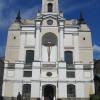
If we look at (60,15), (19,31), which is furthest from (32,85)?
(60,15)

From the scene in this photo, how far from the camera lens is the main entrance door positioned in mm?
48000

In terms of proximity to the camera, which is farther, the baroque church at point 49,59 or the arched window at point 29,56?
the arched window at point 29,56

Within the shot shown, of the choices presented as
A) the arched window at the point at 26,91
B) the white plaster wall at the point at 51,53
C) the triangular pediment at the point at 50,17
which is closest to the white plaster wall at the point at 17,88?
the arched window at the point at 26,91

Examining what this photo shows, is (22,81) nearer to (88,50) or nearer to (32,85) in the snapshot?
(32,85)

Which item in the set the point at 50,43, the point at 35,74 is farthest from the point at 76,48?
the point at 35,74

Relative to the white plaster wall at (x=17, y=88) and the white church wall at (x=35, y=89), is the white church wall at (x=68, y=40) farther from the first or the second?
the white plaster wall at (x=17, y=88)

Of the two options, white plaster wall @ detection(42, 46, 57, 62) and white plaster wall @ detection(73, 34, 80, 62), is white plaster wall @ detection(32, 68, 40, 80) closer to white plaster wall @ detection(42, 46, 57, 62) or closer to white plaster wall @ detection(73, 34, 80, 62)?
white plaster wall @ detection(42, 46, 57, 62)

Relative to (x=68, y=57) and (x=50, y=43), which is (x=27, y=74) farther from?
(x=68, y=57)

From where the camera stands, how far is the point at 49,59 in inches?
1959

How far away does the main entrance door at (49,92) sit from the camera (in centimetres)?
4800

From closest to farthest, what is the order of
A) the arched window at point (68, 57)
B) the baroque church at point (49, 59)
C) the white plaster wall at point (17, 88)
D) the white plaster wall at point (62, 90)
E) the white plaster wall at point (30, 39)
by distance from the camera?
the white plaster wall at point (62, 90) < the white plaster wall at point (17, 88) < the baroque church at point (49, 59) < the arched window at point (68, 57) < the white plaster wall at point (30, 39)

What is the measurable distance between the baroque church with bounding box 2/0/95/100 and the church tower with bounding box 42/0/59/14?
2.07 ft

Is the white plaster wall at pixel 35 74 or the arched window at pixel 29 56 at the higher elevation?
the arched window at pixel 29 56

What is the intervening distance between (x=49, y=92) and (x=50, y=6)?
18.7m
